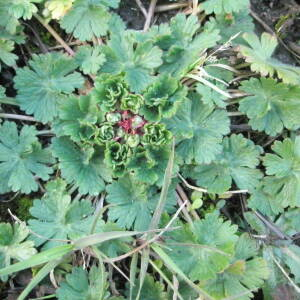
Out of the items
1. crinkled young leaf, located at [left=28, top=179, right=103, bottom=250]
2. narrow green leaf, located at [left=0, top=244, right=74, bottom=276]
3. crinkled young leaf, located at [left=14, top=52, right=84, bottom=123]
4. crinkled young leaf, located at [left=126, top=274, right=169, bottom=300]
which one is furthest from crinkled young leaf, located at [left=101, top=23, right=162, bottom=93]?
crinkled young leaf, located at [left=126, top=274, right=169, bottom=300]

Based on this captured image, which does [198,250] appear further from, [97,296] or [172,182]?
[97,296]

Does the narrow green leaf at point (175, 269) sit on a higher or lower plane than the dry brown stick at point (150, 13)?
lower

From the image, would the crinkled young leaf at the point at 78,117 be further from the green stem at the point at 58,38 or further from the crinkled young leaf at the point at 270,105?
the crinkled young leaf at the point at 270,105

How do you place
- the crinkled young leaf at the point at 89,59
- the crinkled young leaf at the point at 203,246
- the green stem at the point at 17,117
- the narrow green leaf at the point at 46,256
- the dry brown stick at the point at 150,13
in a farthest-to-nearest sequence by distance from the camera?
the dry brown stick at the point at 150,13 < the green stem at the point at 17,117 < the crinkled young leaf at the point at 89,59 < the crinkled young leaf at the point at 203,246 < the narrow green leaf at the point at 46,256

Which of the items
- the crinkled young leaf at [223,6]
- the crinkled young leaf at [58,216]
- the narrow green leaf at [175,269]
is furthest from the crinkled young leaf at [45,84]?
the narrow green leaf at [175,269]

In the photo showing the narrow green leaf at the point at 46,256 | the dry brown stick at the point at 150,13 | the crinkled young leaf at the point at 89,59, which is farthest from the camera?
the dry brown stick at the point at 150,13

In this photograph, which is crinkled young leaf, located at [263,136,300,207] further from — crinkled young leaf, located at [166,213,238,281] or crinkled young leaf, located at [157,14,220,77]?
crinkled young leaf, located at [157,14,220,77]

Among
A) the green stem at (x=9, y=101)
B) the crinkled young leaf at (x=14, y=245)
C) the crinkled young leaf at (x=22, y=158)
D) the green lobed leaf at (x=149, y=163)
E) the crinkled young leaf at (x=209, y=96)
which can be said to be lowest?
the crinkled young leaf at (x=14, y=245)

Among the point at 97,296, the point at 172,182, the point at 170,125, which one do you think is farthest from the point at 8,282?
the point at 170,125
